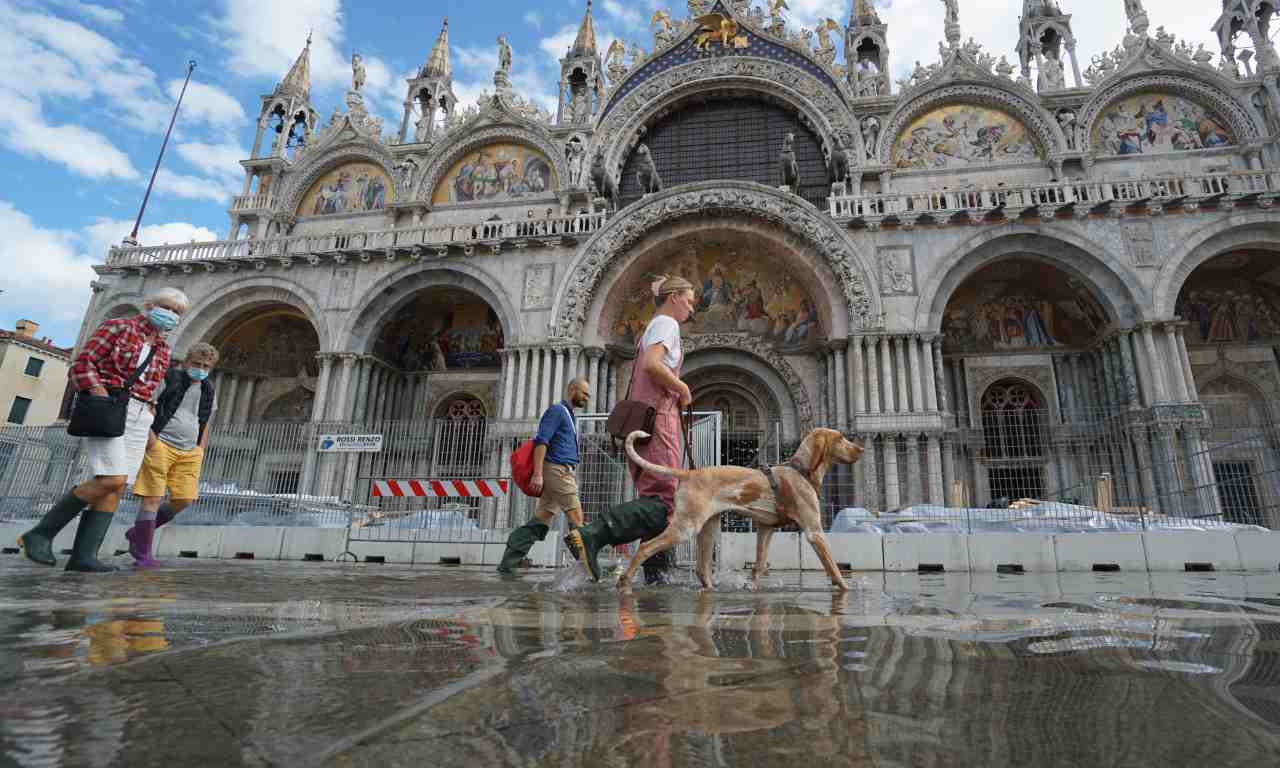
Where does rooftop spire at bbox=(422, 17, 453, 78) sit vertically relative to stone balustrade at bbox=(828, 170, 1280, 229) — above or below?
above

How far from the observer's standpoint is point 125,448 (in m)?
3.69

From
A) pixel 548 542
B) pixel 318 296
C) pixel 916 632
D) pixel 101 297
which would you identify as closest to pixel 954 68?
pixel 548 542

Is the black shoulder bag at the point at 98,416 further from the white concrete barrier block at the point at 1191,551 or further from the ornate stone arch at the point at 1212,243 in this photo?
the ornate stone arch at the point at 1212,243

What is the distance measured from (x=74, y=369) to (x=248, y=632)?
267cm

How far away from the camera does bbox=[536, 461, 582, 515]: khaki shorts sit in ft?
14.2

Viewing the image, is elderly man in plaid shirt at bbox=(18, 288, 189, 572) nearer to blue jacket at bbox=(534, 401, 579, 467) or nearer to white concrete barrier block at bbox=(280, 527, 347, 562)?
blue jacket at bbox=(534, 401, 579, 467)

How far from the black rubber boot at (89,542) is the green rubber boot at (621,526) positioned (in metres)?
2.69

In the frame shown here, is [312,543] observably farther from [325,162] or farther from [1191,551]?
[325,162]

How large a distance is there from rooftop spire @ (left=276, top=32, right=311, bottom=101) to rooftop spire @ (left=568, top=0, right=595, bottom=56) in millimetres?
8832

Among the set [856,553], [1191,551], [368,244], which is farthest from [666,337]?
[368,244]

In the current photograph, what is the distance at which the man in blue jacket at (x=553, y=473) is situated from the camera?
4.26 metres

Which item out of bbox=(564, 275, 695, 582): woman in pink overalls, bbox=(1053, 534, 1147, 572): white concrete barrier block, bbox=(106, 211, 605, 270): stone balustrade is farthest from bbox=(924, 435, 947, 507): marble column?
bbox=(564, 275, 695, 582): woman in pink overalls

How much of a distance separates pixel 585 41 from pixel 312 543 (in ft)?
57.8

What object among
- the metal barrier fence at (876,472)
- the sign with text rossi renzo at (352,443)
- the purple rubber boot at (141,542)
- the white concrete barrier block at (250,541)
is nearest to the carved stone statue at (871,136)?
the metal barrier fence at (876,472)
